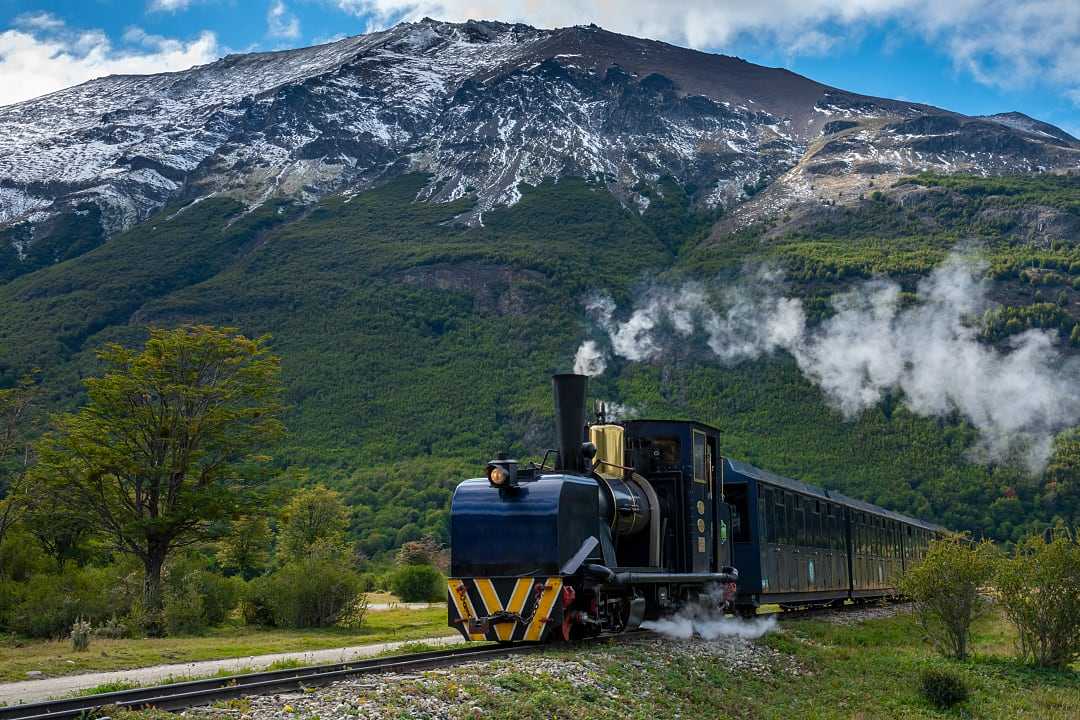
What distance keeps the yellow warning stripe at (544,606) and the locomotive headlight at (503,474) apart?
1.67 meters

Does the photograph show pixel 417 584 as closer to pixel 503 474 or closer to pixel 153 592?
pixel 153 592

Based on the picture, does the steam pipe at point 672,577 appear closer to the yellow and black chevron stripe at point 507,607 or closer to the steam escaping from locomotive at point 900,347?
the yellow and black chevron stripe at point 507,607

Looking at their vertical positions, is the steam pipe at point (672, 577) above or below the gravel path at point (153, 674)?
above

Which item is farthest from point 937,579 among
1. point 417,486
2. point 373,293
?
point 373,293

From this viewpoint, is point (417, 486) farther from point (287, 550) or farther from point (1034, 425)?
point (1034, 425)

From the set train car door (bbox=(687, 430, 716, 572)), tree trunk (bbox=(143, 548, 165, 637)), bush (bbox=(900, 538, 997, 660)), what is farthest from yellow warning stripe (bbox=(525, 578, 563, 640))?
tree trunk (bbox=(143, 548, 165, 637))

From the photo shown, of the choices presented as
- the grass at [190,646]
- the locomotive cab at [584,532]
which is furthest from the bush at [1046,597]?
the grass at [190,646]

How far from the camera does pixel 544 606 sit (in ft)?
52.0

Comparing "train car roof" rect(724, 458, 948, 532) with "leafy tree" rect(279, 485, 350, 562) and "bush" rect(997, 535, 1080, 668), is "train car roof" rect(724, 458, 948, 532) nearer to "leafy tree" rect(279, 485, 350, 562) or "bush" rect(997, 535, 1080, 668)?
"bush" rect(997, 535, 1080, 668)

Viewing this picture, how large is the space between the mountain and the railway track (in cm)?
6455

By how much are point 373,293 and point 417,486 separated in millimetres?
45453

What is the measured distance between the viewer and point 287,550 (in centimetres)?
5122

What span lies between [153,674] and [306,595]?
43.4 feet

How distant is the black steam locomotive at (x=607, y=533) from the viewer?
52.7ft
